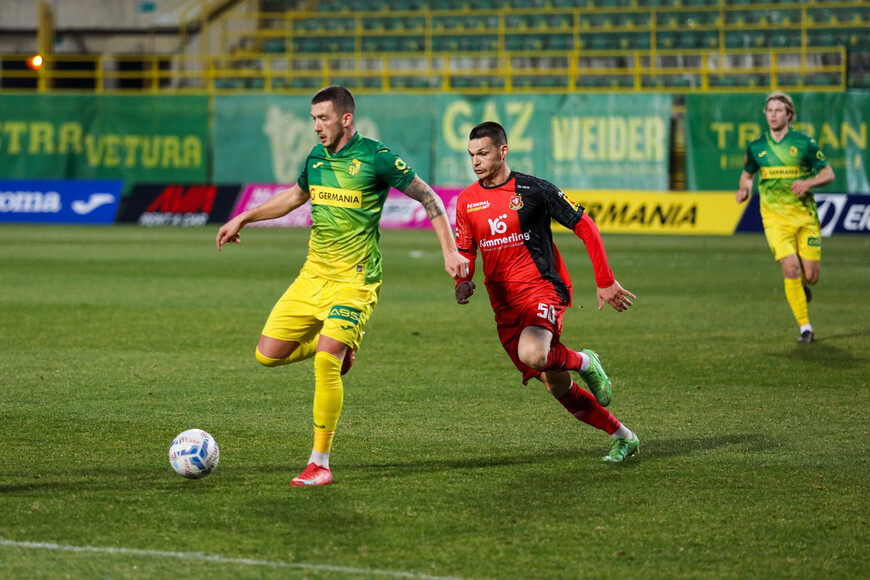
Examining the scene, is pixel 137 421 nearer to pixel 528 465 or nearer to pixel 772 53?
pixel 528 465

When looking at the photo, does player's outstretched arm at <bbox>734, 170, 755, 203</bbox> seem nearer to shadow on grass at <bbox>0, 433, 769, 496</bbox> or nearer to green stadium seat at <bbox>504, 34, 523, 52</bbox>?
shadow on grass at <bbox>0, 433, 769, 496</bbox>

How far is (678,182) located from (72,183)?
587 inches

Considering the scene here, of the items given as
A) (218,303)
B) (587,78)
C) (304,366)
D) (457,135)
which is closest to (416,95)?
(457,135)

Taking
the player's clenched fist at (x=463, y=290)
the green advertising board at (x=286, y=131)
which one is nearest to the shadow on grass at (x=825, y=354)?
the player's clenched fist at (x=463, y=290)

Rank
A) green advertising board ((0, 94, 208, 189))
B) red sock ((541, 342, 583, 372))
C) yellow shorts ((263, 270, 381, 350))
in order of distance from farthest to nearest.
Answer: green advertising board ((0, 94, 208, 189))
red sock ((541, 342, 583, 372))
yellow shorts ((263, 270, 381, 350))

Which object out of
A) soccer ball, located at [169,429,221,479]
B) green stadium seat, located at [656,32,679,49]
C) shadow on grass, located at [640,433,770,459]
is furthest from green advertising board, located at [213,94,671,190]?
soccer ball, located at [169,429,221,479]

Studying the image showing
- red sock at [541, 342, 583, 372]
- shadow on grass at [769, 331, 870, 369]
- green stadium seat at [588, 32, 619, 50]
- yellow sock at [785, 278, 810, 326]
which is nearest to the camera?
red sock at [541, 342, 583, 372]

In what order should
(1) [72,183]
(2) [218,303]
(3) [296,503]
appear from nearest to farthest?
(3) [296,503], (2) [218,303], (1) [72,183]

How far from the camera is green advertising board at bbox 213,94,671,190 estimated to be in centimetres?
2756

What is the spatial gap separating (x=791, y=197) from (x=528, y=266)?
5.65 metres

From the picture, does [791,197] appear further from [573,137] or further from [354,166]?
[573,137]

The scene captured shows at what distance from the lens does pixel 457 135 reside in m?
28.8

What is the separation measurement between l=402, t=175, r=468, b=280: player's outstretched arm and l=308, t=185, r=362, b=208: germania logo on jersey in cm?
26


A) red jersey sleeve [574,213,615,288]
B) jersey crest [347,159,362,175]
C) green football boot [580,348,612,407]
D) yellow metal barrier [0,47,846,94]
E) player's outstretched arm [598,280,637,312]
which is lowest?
green football boot [580,348,612,407]
